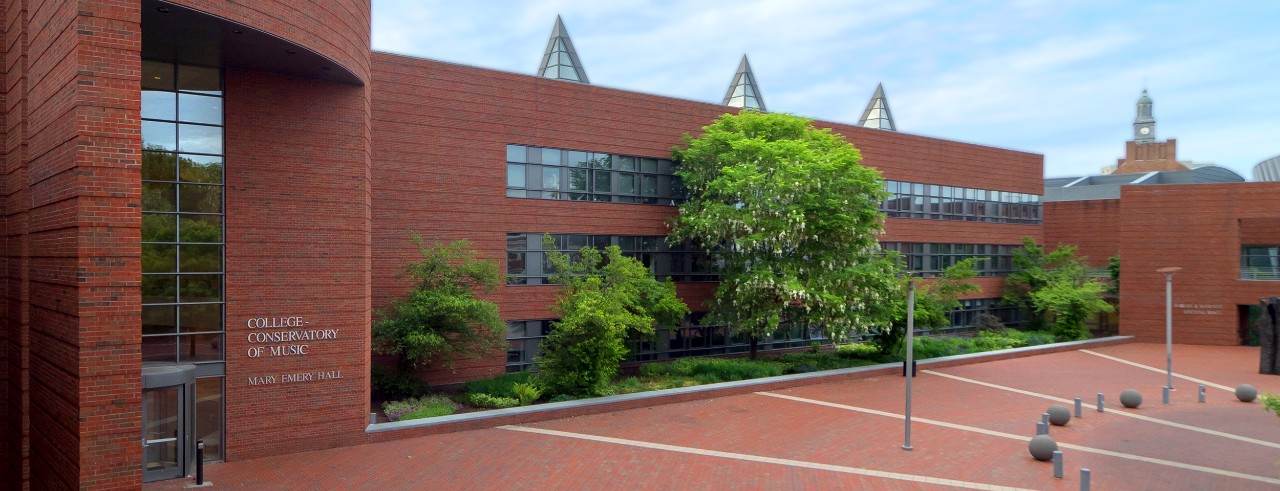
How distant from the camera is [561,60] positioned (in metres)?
28.4

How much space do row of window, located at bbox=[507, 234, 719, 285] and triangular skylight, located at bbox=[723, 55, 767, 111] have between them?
1083cm

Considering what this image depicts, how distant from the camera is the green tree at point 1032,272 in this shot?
38281mm

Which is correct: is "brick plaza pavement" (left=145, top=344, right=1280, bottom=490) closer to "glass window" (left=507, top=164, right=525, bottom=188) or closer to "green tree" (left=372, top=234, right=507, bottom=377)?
"green tree" (left=372, top=234, right=507, bottom=377)

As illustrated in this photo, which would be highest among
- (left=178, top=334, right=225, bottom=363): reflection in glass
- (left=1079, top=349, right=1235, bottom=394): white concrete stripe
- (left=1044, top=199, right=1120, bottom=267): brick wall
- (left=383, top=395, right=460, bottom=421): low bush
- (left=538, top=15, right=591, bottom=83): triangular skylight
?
(left=538, top=15, right=591, bottom=83): triangular skylight

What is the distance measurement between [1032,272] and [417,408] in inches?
1313

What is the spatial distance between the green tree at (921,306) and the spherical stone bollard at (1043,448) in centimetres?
942

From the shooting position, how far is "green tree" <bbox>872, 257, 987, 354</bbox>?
24.4m

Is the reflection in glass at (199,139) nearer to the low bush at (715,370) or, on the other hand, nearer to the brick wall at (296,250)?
the brick wall at (296,250)

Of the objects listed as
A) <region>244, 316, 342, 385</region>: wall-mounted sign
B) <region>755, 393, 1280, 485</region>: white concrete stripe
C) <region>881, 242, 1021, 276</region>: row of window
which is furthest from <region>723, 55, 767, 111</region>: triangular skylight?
<region>244, 316, 342, 385</region>: wall-mounted sign

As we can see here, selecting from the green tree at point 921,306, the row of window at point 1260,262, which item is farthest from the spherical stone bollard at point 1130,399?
the row of window at point 1260,262

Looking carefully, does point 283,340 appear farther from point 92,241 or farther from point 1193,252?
point 1193,252

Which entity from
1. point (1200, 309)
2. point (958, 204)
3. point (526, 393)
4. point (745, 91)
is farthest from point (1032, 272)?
point (526, 393)

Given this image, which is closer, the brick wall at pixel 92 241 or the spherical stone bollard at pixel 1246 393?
the brick wall at pixel 92 241

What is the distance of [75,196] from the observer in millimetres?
9172
